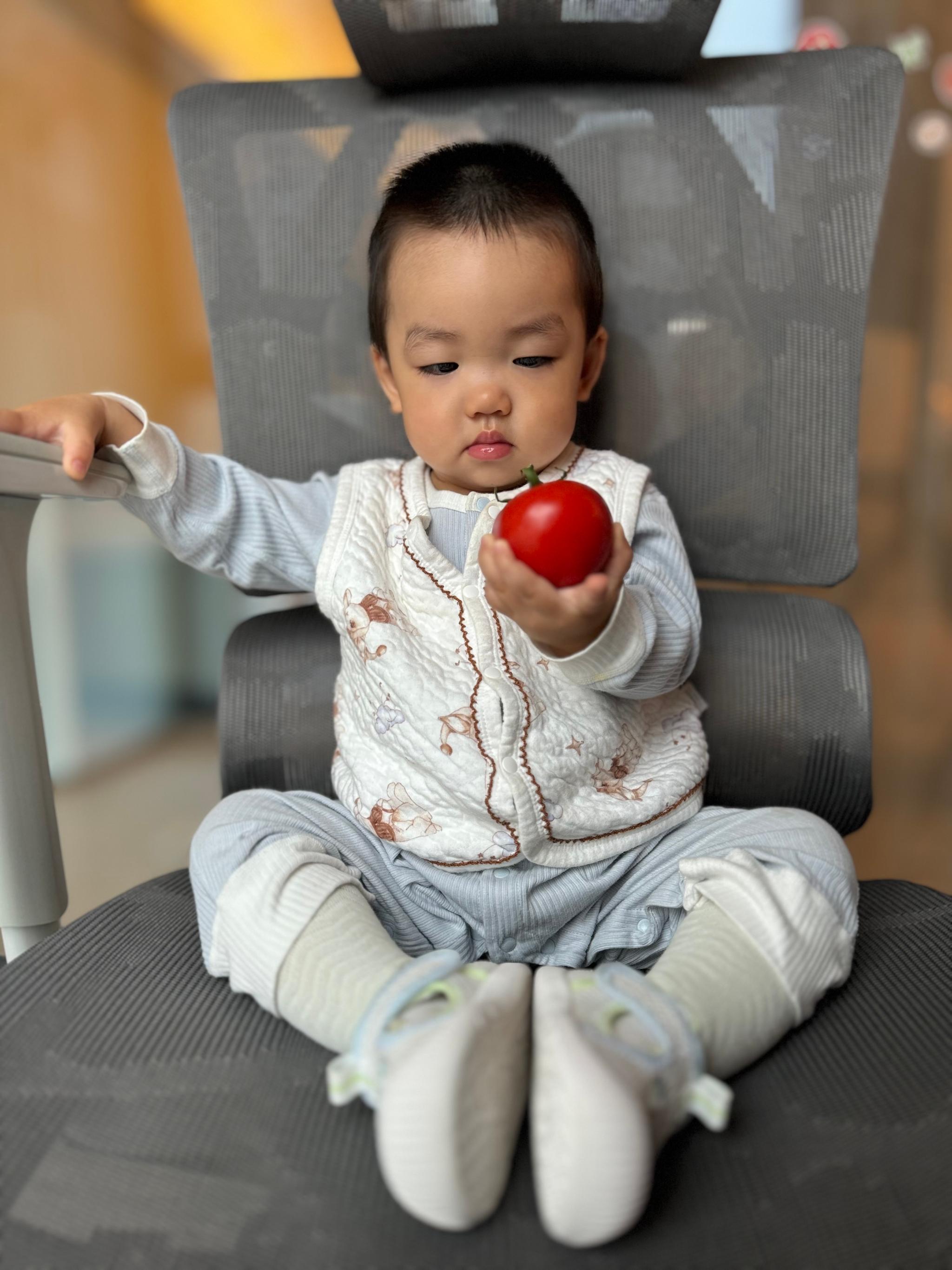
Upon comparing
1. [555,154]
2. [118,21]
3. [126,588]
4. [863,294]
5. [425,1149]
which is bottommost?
[126,588]

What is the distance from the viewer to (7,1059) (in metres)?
0.50

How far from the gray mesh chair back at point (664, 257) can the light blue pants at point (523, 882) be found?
27cm

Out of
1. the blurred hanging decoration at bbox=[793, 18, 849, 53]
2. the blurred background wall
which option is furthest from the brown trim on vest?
the blurred hanging decoration at bbox=[793, 18, 849, 53]

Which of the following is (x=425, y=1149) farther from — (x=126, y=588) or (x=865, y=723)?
(x=126, y=588)

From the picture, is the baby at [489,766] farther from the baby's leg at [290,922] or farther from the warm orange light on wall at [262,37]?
the warm orange light on wall at [262,37]

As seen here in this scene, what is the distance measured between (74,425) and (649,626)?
0.40m

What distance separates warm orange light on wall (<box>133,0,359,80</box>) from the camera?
185 centimetres

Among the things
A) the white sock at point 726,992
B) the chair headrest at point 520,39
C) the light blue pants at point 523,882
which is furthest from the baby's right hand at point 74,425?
the white sock at point 726,992

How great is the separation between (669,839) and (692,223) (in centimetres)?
50

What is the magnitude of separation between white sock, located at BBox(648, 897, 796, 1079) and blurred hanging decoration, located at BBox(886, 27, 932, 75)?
1731 millimetres

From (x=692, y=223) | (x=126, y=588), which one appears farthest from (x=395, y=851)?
(x=126, y=588)

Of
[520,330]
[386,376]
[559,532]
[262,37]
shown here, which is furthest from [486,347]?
[262,37]

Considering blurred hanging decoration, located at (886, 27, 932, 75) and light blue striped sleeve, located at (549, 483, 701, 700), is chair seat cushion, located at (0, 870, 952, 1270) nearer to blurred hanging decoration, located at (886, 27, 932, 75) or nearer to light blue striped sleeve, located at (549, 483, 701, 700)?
light blue striped sleeve, located at (549, 483, 701, 700)

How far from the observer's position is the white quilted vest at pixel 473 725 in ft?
2.21
